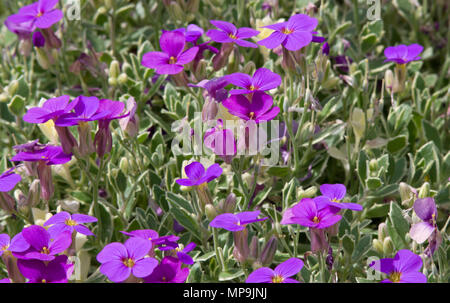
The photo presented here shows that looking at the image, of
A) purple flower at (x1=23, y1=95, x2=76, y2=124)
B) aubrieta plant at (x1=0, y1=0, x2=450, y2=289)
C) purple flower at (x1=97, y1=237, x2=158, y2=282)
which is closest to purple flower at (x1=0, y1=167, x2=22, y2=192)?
aubrieta plant at (x1=0, y1=0, x2=450, y2=289)

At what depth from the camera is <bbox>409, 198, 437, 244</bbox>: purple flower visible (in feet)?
4.00

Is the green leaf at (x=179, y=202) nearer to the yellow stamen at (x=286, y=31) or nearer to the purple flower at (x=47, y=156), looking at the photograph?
the purple flower at (x=47, y=156)

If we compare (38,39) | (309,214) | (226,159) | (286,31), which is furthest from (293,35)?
(38,39)

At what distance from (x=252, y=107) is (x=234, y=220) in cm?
24

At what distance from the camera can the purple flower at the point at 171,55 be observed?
1430 millimetres

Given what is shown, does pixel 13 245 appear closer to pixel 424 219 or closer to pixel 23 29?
pixel 424 219

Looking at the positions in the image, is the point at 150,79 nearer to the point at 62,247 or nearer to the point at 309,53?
the point at 309,53

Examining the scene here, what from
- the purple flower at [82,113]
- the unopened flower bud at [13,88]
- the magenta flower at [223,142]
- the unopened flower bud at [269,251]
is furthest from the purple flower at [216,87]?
the unopened flower bud at [13,88]

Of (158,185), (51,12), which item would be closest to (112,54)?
(51,12)

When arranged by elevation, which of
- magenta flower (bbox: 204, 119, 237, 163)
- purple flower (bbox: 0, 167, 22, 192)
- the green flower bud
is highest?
the green flower bud

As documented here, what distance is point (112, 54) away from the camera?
2025mm

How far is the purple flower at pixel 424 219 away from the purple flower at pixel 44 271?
64 cm

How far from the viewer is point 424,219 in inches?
49.0

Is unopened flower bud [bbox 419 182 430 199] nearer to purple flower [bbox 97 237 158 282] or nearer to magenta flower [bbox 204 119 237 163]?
magenta flower [bbox 204 119 237 163]
